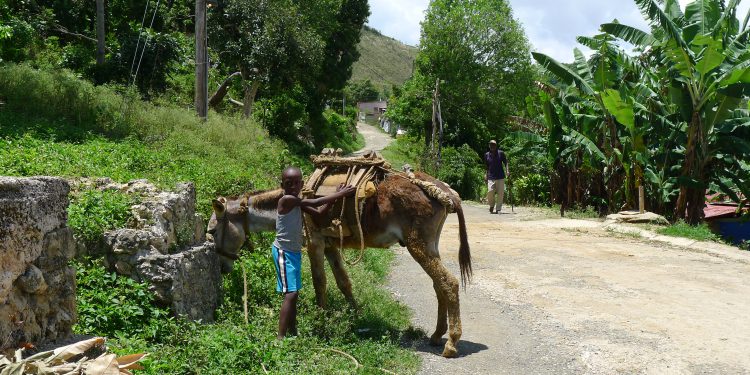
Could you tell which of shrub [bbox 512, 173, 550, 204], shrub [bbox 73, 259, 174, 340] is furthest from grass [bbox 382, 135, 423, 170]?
shrub [bbox 73, 259, 174, 340]

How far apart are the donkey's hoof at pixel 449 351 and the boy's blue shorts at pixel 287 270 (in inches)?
62.1

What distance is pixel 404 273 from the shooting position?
10203 mm

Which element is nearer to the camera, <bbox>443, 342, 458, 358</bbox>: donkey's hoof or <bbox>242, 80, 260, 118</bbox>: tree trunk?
<bbox>443, 342, 458, 358</bbox>: donkey's hoof

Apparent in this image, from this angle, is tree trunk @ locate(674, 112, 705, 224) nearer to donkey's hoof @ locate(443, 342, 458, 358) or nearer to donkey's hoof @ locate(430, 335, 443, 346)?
donkey's hoof @ locate(430, 335, 443, 346)

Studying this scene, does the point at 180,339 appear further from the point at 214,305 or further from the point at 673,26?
the point at 673,26

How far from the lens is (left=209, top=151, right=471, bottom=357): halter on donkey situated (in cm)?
664

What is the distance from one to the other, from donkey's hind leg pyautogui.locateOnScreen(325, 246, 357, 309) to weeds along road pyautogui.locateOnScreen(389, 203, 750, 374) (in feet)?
3.05

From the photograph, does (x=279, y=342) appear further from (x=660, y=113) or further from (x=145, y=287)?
(x=660, y=113)

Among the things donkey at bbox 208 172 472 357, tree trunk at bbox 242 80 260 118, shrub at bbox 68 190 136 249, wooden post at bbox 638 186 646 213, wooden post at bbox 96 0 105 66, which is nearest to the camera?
shrub at bbox 68 190 136 249

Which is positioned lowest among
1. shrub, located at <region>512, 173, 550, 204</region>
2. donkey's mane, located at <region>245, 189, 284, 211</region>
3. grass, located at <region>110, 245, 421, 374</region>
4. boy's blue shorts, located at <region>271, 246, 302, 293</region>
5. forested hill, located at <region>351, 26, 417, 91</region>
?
grass, located at <region>110, 245, 421, 374</region>

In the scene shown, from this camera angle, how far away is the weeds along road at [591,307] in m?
6.12

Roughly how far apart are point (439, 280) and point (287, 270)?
62.3 inches

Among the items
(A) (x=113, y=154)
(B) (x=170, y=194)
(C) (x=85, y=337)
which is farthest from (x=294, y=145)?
(C) (x=85, y=337)

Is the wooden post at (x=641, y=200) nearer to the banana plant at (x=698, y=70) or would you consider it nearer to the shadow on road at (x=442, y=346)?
the banana plant at (x=698, y=70)
